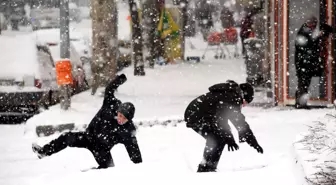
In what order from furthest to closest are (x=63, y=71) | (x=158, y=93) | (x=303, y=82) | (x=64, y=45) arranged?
(x=158, y=93)
(x=303, y=82)
(x=64, y=45)
(x=63, y=71)

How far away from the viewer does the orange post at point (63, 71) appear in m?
10.9

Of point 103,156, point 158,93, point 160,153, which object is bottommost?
point 158,93

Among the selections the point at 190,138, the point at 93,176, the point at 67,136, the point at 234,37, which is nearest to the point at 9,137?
the point at 190,138

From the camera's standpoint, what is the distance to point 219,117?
6.66 meters

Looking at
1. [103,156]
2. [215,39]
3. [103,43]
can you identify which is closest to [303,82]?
[103,43]

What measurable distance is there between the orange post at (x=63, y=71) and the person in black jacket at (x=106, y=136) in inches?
153

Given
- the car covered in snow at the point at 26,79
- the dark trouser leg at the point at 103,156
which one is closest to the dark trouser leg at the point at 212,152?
the dark trouser leg at the point at 103,156

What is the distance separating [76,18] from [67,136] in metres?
33.7

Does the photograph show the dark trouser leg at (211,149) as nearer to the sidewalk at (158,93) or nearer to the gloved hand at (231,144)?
the gloved hand at (231,144)

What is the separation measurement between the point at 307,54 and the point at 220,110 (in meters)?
5.25

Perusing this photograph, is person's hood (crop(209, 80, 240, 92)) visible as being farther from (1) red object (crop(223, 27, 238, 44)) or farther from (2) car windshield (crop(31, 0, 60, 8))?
(2) car windshield (crop(31, 0, 60, 8))

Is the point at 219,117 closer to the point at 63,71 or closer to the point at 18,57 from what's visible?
the point at 63,71

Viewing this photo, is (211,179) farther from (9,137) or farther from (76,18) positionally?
(76,18)

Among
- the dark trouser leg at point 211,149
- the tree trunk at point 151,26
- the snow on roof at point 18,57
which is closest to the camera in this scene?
the dark trouser leg at point 211,149
